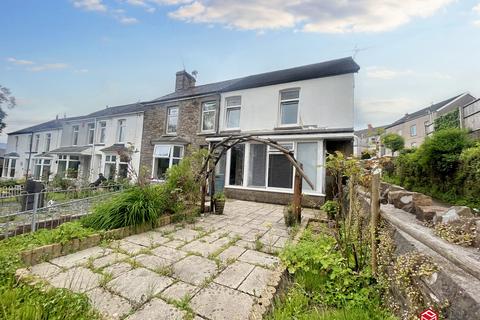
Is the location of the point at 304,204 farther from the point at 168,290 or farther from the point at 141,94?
the point at 141,94

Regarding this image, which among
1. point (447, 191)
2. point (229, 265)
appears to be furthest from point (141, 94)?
point (447, 191)

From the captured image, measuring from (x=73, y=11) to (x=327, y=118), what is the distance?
10.9 m

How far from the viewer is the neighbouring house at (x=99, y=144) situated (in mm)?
14234

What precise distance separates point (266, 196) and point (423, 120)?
94.2 feet

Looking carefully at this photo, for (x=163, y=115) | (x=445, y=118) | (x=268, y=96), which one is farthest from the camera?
(x=163, y=115)

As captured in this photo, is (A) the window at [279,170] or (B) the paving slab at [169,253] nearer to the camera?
(B) the paving slab at [169,253]

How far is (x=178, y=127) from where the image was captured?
12.7 m

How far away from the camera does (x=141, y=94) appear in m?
20.1

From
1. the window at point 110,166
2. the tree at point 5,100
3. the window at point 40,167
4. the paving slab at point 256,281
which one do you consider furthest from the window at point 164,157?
the tree at point 5,100

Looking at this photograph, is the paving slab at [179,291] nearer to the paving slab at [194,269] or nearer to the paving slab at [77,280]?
the paving slab at [194,269]

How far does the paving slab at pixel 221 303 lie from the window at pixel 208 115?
9.84m

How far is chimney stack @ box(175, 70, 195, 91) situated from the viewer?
48.9 feet

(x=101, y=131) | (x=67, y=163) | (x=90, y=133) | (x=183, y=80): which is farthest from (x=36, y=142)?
(x=183, y=80)

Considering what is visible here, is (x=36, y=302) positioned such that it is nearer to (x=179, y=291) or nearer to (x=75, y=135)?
(x=179, y=291)
